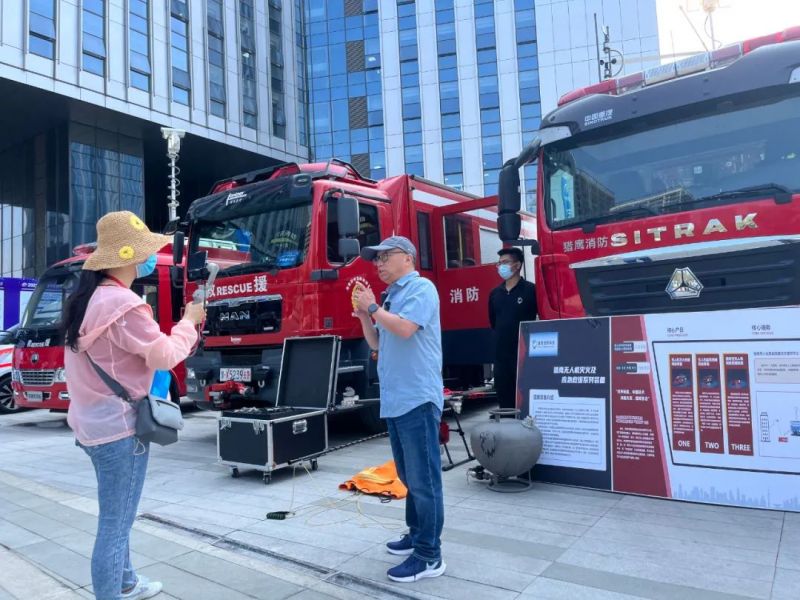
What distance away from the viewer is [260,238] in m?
7.37

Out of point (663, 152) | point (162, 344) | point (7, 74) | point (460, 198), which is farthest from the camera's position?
point (7, 74)

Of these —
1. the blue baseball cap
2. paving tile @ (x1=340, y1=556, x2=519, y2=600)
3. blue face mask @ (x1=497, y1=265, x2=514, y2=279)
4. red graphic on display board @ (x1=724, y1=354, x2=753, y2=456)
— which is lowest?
paving tile @ (x1=340, y1=556, x2=519, y2=600)

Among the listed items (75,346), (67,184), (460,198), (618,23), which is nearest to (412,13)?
(618,23)

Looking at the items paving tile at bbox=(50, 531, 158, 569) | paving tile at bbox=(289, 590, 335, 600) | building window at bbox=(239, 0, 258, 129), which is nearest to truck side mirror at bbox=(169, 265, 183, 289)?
paving tile at bbox=(50, 531, 158, 569)

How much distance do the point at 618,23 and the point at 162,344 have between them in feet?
143

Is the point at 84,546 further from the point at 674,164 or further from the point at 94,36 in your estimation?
the point at 94,36

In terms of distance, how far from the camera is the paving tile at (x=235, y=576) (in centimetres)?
327

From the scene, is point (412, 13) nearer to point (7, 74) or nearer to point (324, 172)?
point (7, 74)

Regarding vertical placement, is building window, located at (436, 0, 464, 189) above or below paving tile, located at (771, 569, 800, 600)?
above

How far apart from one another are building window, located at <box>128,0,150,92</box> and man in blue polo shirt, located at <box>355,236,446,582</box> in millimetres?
28660

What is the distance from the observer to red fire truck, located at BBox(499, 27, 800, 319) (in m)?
4.68

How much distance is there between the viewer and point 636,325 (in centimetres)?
491

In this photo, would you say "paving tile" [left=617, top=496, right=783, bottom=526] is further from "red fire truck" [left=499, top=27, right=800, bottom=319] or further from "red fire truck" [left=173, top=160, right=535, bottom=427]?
"red fire truck" [left=173, top=160, right=535, bottom=427]

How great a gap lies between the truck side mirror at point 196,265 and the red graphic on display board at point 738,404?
6.05 m
